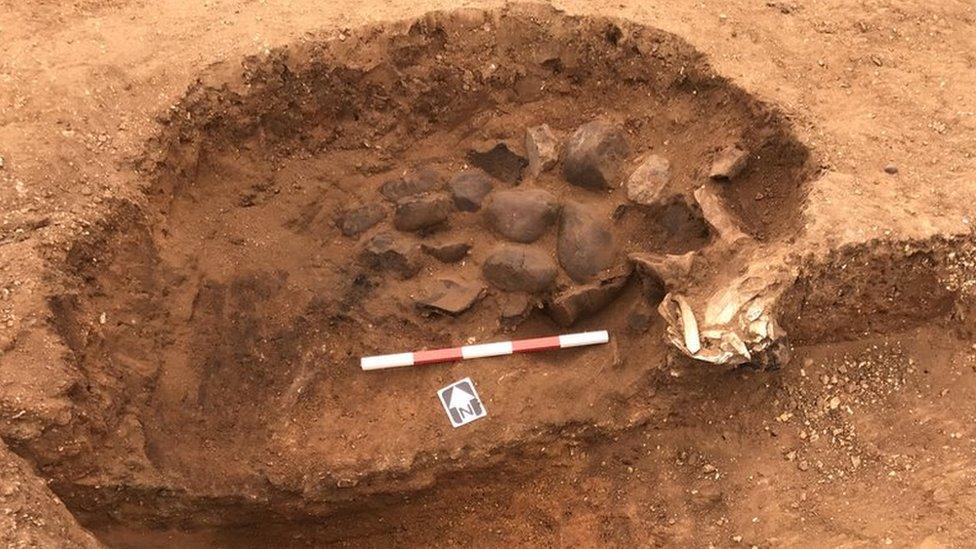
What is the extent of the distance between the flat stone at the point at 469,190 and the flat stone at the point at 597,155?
0.41 m

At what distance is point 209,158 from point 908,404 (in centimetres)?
309

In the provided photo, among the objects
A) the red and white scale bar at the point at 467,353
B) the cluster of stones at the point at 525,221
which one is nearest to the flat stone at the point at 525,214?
the cluster of stones at the point at 525,221

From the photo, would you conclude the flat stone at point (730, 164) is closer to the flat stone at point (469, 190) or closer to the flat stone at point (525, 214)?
the flat stone at point (525, 214)

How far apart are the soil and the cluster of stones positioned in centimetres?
5

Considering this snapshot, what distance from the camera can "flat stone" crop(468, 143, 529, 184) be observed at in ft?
12.7

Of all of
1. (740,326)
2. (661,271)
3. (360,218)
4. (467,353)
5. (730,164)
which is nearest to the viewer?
(740,326)

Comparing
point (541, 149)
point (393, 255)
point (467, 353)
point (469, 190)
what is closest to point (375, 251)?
point (393, 255)

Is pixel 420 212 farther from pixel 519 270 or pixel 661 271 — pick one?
pixel 661 271

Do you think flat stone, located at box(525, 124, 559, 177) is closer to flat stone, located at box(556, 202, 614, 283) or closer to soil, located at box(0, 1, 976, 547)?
soil, located at box(0, 1, 976, 547)

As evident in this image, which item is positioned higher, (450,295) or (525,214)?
(525,214)

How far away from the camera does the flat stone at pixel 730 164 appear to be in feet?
11.1

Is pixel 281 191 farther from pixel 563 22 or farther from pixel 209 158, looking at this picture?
pixel 563 22

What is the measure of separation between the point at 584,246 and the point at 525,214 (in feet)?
1.05

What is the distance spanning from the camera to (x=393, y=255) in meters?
3.67
